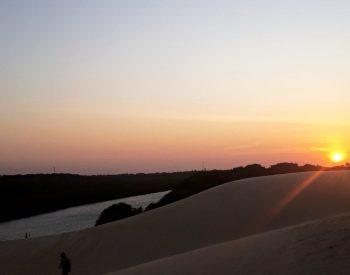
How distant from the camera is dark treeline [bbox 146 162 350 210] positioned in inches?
1456

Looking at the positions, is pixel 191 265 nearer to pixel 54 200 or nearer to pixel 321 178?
pixel 321 178

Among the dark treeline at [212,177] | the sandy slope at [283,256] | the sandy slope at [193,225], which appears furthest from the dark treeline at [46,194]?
the sandy slope at [283,256]

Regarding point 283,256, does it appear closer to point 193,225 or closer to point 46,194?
point 193,225

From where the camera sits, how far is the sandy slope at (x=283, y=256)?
881 centimetres

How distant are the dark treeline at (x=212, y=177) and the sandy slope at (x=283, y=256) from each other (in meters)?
22.6

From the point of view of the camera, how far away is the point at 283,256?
10.1 metres

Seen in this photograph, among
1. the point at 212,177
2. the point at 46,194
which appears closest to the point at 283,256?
the point at 212,177

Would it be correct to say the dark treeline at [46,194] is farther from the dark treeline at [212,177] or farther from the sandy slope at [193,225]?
the sandy slope at [193,225]

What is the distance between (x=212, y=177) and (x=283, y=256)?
31758 mm

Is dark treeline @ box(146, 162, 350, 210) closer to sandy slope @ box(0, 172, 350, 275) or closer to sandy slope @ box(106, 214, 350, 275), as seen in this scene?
sandy slope @ box(0, 172, 350, 275)

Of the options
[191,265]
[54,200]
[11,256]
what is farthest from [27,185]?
[191,265]

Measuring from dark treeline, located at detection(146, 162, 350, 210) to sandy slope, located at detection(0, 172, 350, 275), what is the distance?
10392 mm

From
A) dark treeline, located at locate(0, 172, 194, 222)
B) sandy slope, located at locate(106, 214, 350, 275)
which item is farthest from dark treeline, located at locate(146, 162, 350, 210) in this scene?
dark treeline, located at locate(0, 172, 194, 222)

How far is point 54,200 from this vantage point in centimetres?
7825
